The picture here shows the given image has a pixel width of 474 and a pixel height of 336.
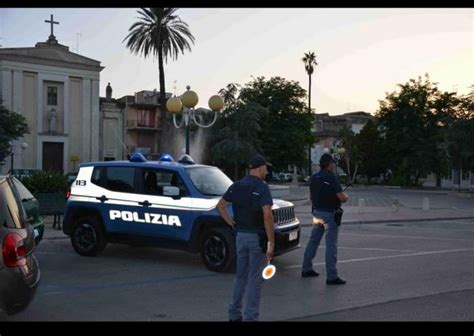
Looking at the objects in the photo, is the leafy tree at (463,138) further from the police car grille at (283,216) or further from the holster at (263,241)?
the holster at (263,241)

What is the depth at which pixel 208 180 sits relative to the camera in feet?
33.3

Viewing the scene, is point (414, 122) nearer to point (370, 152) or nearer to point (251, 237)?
point (370, 152)

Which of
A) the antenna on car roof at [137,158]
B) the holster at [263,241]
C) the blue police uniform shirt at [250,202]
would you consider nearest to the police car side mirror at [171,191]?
the antenna on car roof at [137,158]

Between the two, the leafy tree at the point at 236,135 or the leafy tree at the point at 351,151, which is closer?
the leafy tree at the point at 236,135

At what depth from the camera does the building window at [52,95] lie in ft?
159

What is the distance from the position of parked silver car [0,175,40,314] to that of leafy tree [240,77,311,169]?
47.7m

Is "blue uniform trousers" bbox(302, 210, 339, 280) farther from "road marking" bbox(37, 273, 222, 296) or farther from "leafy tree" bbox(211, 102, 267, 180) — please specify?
"leafy tree" bbox(211, 102, 267, 180)

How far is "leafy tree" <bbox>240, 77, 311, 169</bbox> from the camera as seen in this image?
54.7 m

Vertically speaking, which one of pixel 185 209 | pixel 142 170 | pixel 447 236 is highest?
pixel 142 170
